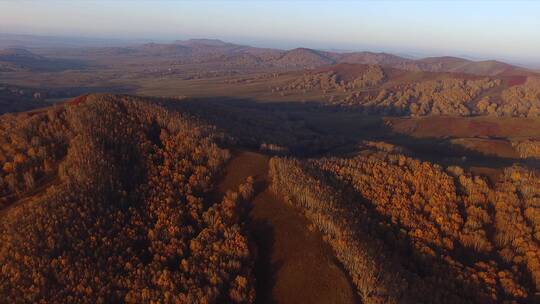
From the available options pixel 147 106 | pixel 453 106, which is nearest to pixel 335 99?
pixel 453 106

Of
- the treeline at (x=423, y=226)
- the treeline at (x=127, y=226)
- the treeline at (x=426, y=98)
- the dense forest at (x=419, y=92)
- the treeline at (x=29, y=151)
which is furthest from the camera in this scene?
the treeline at (x=426, y=98)

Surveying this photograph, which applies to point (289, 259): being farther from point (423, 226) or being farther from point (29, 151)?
point (29, 151)

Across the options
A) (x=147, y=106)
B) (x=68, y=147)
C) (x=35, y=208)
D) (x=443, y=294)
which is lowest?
(x=443, y=294)

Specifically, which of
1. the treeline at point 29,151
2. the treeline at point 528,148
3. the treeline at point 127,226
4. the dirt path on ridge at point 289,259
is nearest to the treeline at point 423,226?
the dirt path on ridge at point 289,259

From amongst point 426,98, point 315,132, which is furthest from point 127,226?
point 426,98

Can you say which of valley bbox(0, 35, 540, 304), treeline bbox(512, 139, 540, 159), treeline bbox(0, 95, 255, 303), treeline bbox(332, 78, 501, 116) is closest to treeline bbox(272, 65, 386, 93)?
treeline bbox(332, 78, 501, 116)

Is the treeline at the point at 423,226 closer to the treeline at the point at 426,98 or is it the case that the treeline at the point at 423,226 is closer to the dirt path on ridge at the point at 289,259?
the dirt path on ridge at the point at 289,259

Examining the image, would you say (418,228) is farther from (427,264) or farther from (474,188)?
(474,188)

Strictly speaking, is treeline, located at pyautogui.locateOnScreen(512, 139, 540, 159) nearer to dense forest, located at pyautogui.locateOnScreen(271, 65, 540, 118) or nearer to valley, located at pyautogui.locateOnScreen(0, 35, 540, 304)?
valley, located at pyautogui.locateOnScreen(0, 35, 540, 304)
